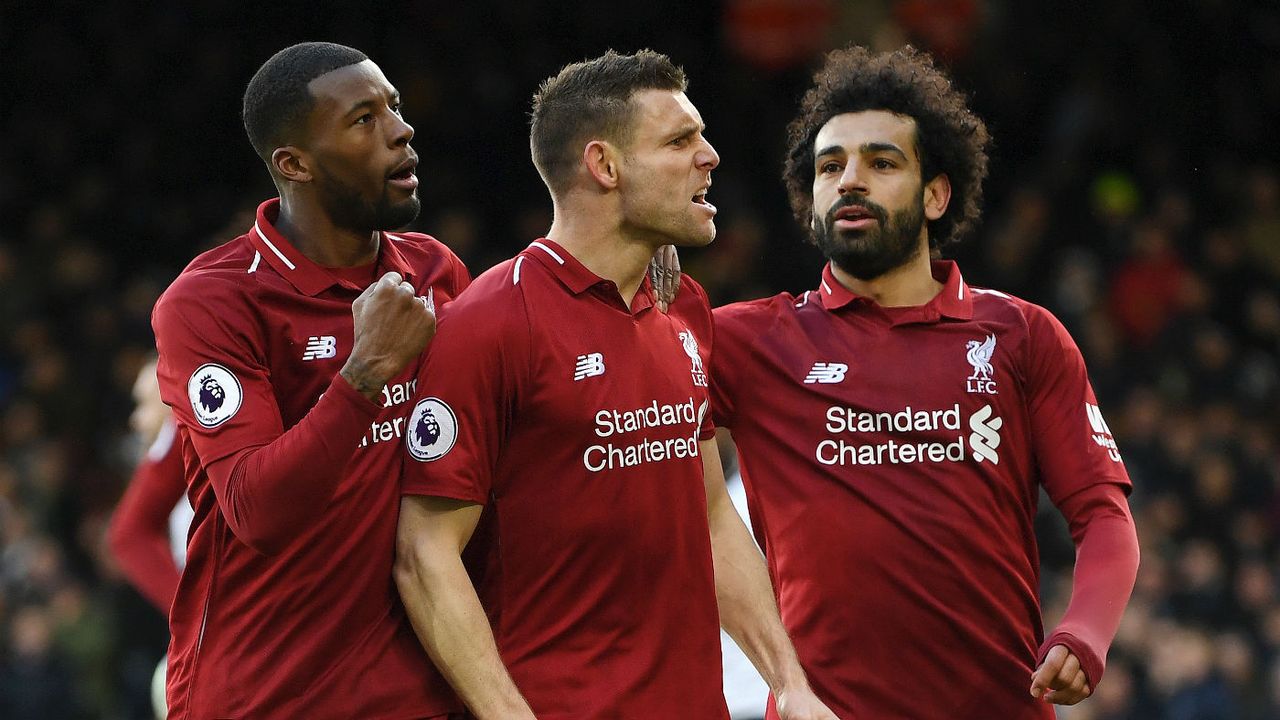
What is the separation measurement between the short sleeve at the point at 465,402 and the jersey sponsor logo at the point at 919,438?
1009 millimetres

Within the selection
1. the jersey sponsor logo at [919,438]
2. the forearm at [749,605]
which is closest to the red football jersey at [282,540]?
the forearm at [749,605]

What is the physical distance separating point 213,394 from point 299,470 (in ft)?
1.17

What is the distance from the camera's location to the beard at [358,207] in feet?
13.6

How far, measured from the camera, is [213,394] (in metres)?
3.88

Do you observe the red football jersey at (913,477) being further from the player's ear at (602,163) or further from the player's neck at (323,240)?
the player's neck at (323,240)

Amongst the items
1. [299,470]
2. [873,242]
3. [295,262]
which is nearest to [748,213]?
[873,242]

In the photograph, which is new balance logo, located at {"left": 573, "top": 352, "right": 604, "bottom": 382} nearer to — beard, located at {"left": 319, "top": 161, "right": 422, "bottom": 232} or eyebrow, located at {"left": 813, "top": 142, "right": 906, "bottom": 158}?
beard, located at {"left": 319, "top": 161, "right": 422, "bottom": 232}

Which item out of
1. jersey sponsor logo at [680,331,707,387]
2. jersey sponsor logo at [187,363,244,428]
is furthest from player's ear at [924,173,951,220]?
jersey sponsor logo at [187,363,244,428]

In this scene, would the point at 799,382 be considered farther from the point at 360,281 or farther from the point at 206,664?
the point at 206,664

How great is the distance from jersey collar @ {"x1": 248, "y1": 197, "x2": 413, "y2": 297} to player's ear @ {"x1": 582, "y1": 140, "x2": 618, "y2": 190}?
51 cm

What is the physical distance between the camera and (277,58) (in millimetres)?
4262

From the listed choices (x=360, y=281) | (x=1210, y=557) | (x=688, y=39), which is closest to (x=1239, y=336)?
(x=1210, y=557)

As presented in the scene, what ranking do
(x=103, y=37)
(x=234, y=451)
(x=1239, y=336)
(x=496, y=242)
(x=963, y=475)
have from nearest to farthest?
1. (x=234, y=451)
2. (x=963, y=475)
3. (x=1239, y=336)
4. (x=496, y=242)
5. (x=103, y=37)

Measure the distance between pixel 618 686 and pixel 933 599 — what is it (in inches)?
37.9
